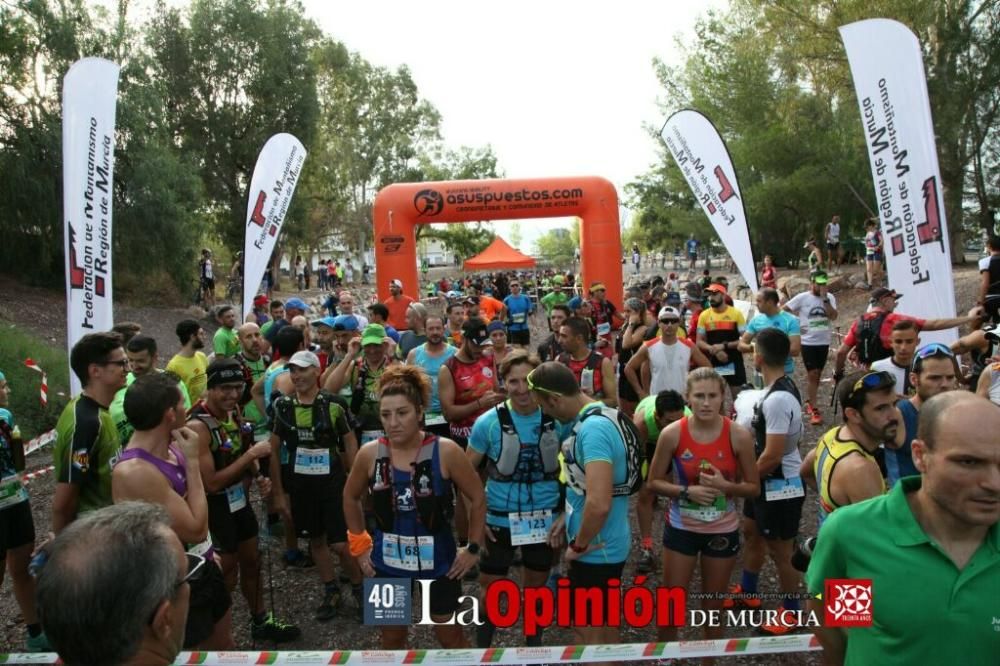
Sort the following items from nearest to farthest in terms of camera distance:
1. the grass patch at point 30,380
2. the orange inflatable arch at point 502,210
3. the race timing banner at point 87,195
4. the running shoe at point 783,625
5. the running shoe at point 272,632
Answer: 1. the running shoe at point 783,625
2. the running shoe at point 272,632
3. the race timing banner at point 87,195
4. the grass patch at point 30,380
5. the orange inflatable arch at point 502,210

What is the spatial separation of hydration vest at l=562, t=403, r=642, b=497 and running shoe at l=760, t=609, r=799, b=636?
1.46 m

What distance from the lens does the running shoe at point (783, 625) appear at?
3924 mm

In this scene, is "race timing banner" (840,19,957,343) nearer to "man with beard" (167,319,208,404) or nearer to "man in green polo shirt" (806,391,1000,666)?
"man in green polo shirt" (806,391,1000,666)

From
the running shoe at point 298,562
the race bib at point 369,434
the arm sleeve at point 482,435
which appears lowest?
the running shoe at point 298,562

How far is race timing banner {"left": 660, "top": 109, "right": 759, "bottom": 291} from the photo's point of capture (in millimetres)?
8344

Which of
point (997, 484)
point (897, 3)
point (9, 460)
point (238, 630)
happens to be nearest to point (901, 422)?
point (997, 484)

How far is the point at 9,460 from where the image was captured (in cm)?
393

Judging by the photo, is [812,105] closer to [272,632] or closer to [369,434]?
[369,434]

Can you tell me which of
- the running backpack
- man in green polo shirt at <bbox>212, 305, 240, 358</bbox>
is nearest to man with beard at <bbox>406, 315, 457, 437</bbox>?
man in green polo shirt at <bbox>212, 305, 240, 358</bbox>

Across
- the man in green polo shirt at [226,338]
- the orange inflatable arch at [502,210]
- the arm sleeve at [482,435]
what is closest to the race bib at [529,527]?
the arm sleeve at [482,435]

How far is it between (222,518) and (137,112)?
64.3 feet

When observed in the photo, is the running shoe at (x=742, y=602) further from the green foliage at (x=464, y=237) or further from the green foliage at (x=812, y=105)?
the green foliage at (x=464, y=237)

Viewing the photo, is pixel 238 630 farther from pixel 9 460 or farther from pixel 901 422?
pixel 901 422

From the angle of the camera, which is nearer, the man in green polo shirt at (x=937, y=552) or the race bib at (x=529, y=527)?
the man in green polo shirt at (x=937, y=552)
